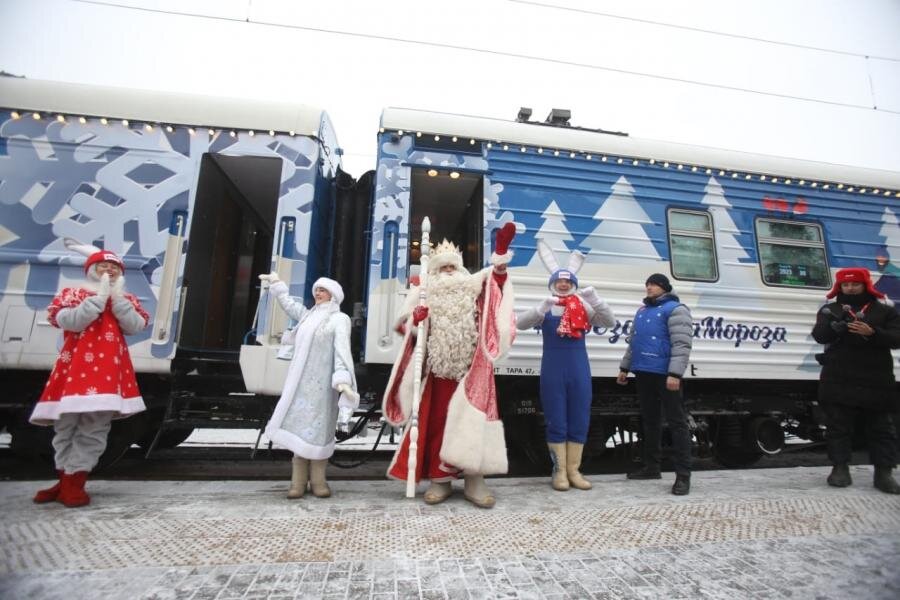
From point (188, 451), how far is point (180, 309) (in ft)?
8.89

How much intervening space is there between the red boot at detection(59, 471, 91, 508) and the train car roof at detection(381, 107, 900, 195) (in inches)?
143

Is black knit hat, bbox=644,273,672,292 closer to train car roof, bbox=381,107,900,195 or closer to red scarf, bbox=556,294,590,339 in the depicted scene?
red scarf, bbox=556,294,590,339

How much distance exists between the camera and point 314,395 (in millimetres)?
2967

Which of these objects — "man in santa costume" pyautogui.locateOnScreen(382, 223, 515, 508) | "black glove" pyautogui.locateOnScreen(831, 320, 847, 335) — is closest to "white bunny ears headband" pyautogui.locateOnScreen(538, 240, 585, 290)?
"man in santa costume" pyautogui.locateOnScreen(382, 223, 515, 508)

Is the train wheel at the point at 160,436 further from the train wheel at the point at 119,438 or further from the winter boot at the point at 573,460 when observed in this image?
the winter boot at the point at 573,460

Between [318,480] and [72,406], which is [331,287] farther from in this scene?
[72,406]

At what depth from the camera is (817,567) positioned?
1815mm

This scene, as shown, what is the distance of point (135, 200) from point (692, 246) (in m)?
5.52

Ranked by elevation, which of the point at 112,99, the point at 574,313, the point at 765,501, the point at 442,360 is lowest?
the point at 765,501

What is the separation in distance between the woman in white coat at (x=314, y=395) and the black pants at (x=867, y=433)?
3826 millimetres

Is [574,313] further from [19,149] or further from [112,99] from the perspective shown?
[19,149]

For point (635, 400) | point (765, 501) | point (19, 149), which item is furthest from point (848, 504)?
point (19, 149)

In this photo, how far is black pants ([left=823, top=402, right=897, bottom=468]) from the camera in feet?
10.7

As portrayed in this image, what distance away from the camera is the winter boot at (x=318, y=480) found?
2.90 metres
